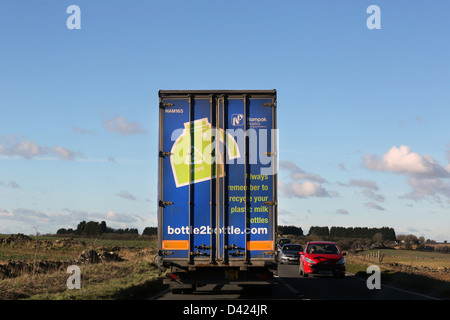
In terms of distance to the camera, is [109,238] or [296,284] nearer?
[296,284]

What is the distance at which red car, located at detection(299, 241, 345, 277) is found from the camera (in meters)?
24.8

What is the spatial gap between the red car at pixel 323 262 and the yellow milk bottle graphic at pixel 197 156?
1152cm

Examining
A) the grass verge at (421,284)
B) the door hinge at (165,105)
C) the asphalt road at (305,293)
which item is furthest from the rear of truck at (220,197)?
the grass verge at (421,284)

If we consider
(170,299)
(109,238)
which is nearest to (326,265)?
(170,299)

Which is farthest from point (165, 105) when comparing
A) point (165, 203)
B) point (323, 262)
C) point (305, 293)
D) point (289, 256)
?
point (289, 256)

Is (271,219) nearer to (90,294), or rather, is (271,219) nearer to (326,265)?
(90,294)

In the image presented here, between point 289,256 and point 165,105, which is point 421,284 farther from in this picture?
point 289,256

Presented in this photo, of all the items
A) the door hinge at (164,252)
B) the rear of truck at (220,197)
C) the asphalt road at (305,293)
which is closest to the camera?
the rear of truck at (220,197)

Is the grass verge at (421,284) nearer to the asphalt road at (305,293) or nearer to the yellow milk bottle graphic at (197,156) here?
the asphalt road at (305,293)

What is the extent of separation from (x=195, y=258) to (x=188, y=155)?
2648 millimetres

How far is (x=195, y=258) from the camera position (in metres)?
15.0

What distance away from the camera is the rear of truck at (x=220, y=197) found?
1490 cm

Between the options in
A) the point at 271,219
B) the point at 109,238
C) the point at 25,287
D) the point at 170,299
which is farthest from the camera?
the point at 109,238

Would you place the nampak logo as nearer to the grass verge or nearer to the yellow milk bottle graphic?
the yellow milk bottle graphic
